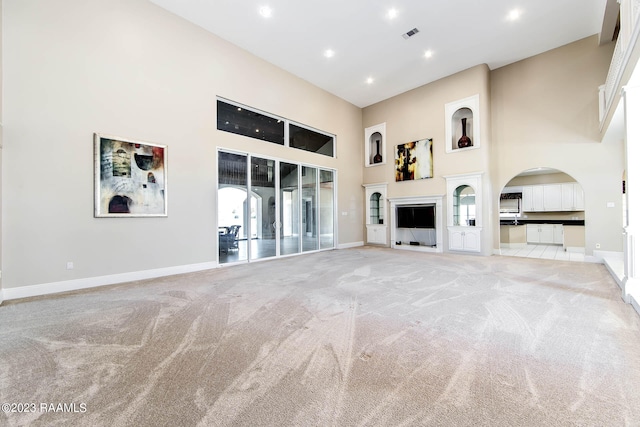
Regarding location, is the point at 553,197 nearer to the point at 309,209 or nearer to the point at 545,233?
the point at 545,233

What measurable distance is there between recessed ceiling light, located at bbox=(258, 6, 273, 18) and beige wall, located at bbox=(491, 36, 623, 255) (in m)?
6.45

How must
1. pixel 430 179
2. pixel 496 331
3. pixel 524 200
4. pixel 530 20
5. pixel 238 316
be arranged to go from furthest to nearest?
1. pixel 524 200
2. pixel 430 179
3. pixel 530 20
4. pixel 238 316
5. pixel 496 331

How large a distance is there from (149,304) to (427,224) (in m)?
7.58

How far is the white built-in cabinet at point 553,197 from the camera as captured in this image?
9.02 meters

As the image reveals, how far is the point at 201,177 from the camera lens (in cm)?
571

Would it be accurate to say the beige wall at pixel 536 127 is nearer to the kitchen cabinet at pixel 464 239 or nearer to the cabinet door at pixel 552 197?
the kitchen cabinet at pixel 464 239

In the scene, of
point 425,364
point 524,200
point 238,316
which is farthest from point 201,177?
point 524,200

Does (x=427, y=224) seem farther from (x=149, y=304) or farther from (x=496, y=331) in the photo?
(x=149, y=304)

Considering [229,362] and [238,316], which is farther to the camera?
[238,316]

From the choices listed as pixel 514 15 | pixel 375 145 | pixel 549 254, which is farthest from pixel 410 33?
pixel 549 254

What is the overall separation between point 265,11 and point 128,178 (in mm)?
4186

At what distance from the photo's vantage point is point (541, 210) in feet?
31.7

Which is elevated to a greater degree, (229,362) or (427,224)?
(427,224)

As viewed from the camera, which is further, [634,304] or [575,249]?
[575,249]
